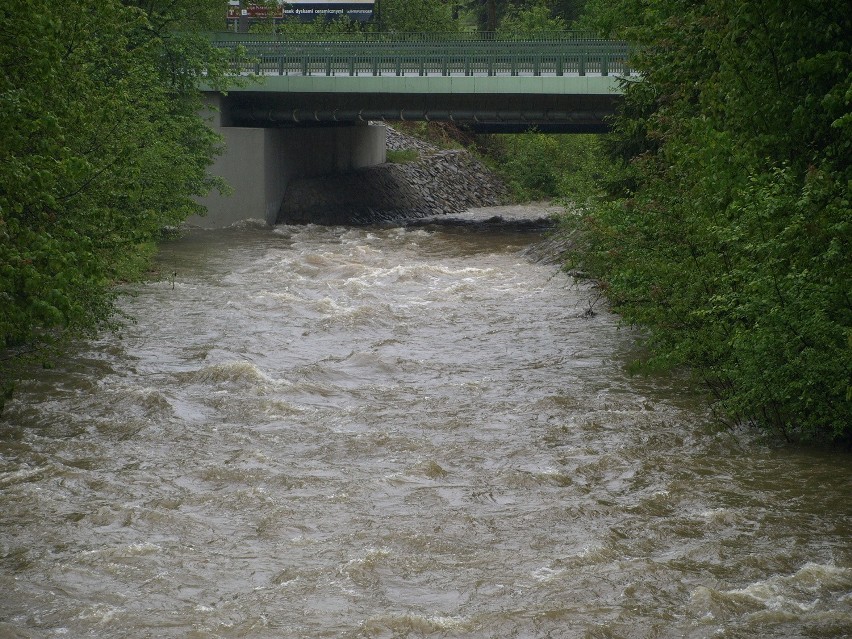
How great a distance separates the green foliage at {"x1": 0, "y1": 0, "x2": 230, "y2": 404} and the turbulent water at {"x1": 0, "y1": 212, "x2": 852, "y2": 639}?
5.63ft

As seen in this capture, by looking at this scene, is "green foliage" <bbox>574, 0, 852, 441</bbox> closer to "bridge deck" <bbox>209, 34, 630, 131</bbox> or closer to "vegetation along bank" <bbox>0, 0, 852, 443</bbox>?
"vegetation along bank" <bbox>0, 0, 852, 443</bbox>

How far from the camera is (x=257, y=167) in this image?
39500 millimetres

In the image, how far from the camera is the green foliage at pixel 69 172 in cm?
1169

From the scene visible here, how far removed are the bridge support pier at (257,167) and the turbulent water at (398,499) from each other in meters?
18.5

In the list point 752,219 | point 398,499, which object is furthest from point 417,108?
point 398,499

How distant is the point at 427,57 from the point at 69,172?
2648cm

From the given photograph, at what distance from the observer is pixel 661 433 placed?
14.5 m

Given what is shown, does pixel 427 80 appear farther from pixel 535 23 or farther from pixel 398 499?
pixel 535 23

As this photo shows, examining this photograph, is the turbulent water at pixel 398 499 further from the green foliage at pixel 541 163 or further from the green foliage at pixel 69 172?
the green foliage at pixel 541 163

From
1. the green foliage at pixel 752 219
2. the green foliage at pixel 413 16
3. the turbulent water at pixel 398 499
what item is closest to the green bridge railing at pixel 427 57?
the turbulent water at pixel 398 499

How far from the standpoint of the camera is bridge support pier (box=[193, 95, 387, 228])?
3897 centimetres

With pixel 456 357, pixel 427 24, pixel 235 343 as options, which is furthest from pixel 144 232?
pixel 427 24

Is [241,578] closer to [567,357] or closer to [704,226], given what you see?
[704,226]

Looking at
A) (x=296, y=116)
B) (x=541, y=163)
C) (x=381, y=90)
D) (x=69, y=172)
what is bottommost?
(x=541, y=163)
